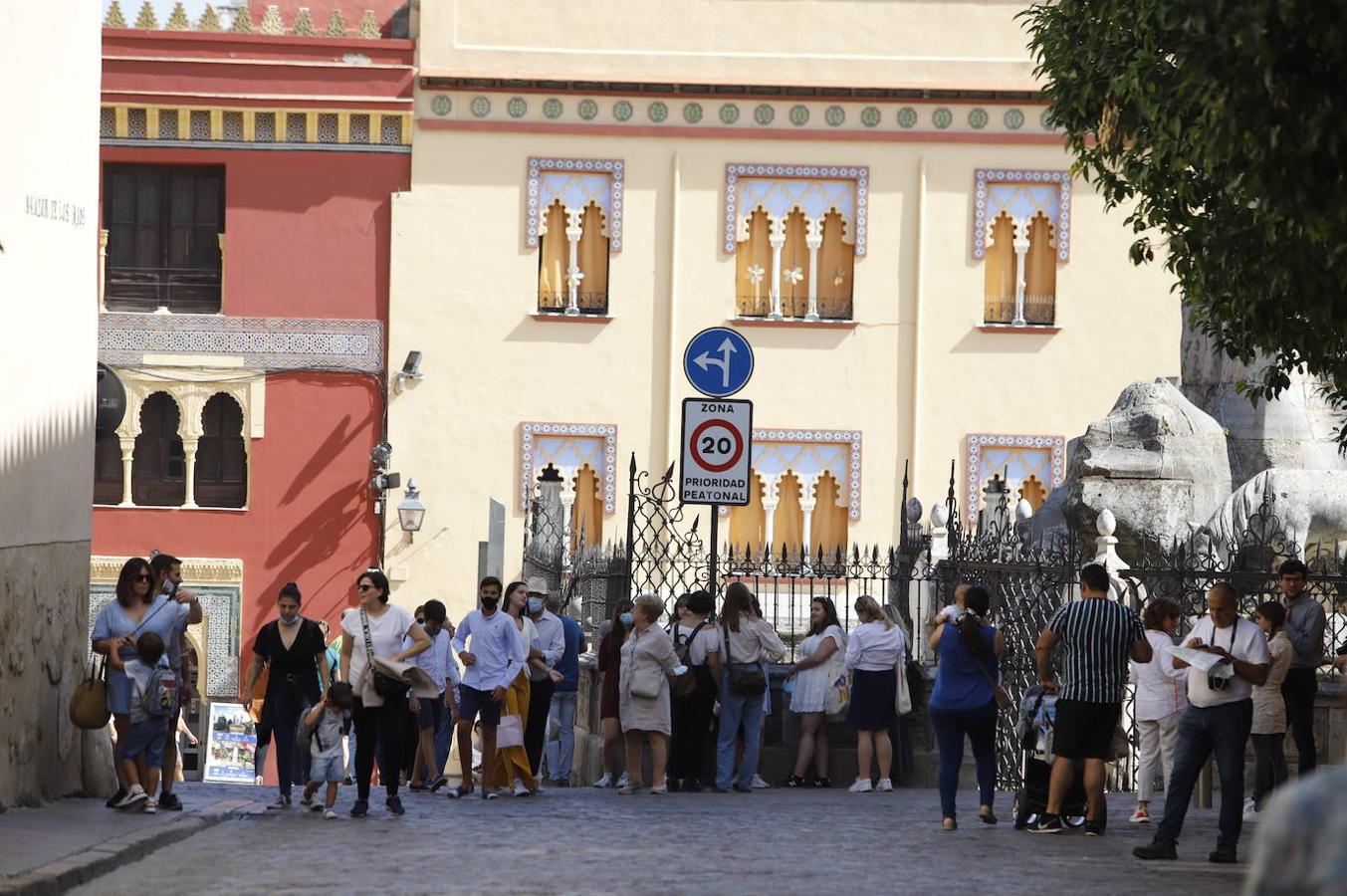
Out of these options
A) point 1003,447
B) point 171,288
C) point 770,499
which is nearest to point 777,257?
point 770,499

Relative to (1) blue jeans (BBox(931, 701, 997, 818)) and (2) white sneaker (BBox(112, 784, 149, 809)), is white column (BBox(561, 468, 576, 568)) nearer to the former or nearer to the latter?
(2) white sneaker (BBox(112, 784, 149, 809))

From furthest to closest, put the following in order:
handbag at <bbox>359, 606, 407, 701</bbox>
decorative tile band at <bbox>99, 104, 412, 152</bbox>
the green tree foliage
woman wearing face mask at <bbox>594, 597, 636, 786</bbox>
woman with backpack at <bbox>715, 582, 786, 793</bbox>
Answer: decorative tile band at <bbox>99, 104, 412, 152</bbox>
woman wearing face mask at <bbox>594, 597, 636, 786</bbox>
woman with backpack at <bbox>715, 582, 786, 793</bbox>
handbag at <bbox>359, 606, 407, 701</bbox>
the green tree foliage

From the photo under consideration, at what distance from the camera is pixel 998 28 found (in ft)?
106

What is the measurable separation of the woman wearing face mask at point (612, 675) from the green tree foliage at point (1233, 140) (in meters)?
5.15

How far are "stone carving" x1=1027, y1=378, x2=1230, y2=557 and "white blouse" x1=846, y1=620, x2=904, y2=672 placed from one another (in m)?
2.97

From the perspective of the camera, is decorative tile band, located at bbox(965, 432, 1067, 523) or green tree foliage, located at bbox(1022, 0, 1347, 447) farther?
decorative tile band, located at bbox(965, 432, 1067, 523)

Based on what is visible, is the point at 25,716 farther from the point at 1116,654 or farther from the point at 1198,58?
the point at 1198,58

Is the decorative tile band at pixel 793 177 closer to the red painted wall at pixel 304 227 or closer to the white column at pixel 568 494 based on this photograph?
the white column at pixel 568 494

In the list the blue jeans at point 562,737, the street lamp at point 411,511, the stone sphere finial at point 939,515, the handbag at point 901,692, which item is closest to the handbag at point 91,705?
the blue jeans at point 562,737

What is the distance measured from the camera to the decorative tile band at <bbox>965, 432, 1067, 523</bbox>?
3194 centimetres

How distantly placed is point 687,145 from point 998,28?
479 centimetres

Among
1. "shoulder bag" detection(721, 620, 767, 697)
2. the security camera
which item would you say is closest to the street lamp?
the security camera

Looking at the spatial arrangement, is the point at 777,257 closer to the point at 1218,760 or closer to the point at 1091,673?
the point at 1091,673

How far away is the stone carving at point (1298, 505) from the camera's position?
59.6 ft
